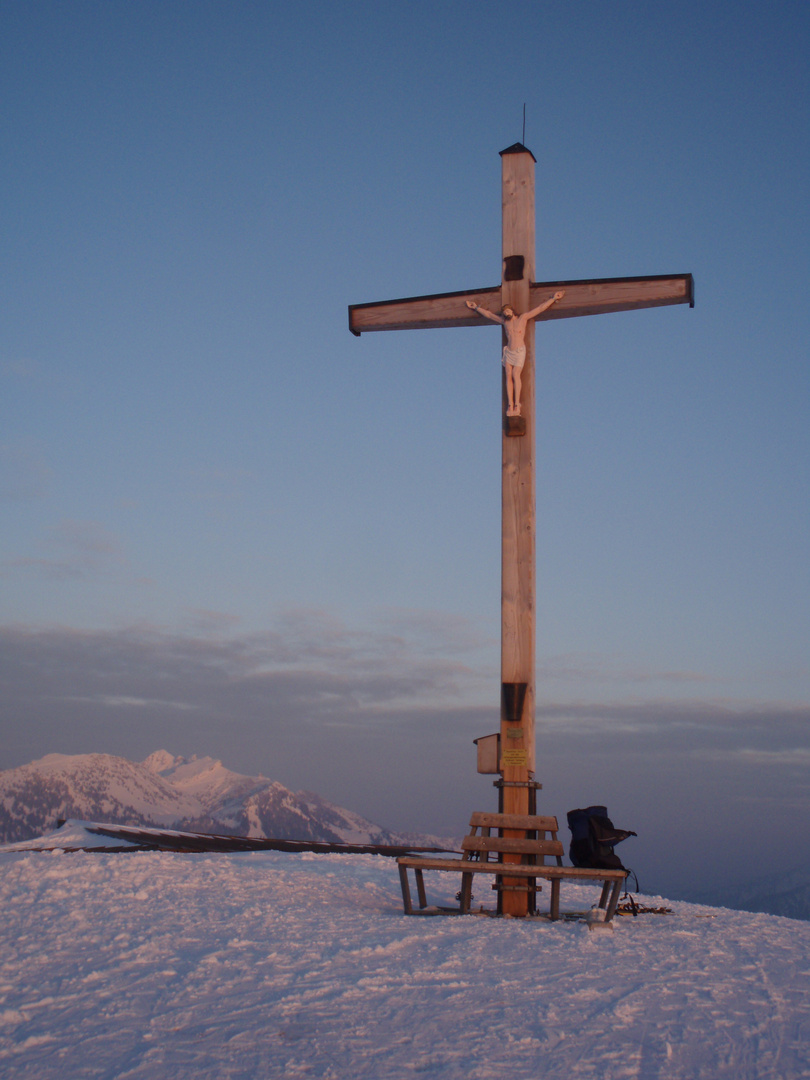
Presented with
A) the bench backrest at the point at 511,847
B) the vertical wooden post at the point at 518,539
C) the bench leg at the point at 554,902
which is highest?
the vertical wooden post at the point at 518,539

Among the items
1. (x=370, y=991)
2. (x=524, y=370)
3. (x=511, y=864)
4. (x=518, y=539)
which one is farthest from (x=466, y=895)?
(x=524, y=370)

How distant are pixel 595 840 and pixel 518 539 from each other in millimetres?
2826

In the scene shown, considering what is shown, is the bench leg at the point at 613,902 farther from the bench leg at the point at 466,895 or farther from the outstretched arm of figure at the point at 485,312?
the outstretched arm of figure at the point at 485,312

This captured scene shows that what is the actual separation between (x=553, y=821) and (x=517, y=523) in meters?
2.77

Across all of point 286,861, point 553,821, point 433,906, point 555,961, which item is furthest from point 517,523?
point 286,861

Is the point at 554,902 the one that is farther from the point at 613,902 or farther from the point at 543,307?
the point at 543,307

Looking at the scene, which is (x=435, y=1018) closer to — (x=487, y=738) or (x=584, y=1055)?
(x=584, y=1055)

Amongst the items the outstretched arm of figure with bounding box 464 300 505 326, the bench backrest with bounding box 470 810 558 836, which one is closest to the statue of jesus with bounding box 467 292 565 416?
the outstretched arm of figure with bounding box 464 300 505 326

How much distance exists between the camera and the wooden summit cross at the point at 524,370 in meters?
8.28

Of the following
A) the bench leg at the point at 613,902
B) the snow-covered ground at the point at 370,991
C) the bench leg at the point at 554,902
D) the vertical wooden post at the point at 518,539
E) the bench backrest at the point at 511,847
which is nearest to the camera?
the snow-covered ground at the point at 370,991

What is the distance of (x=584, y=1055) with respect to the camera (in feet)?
12.4

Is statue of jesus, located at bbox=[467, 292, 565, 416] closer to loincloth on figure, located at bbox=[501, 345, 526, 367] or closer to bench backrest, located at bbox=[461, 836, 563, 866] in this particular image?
loincloth on figure, located at bbox=[501, 345, 526, 367]

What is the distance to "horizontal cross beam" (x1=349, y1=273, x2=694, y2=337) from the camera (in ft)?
29.7

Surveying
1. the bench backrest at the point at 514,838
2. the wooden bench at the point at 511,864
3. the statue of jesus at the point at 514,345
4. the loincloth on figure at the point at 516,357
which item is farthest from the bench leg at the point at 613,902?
the loincloth on figure at the point at 516,357
